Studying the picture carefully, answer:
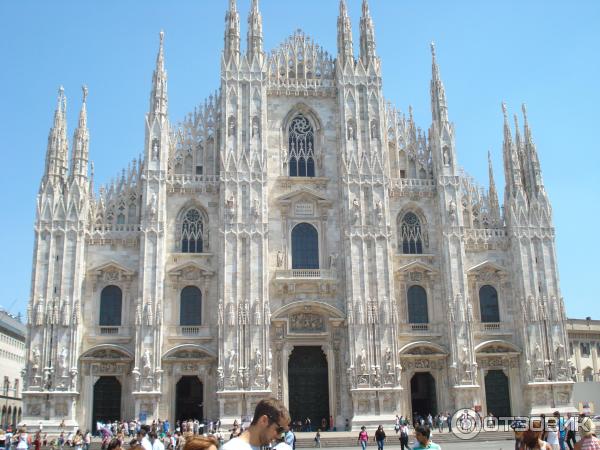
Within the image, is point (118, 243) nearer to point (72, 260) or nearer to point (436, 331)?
point (72, 260)

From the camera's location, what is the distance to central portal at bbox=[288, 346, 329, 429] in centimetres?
3788

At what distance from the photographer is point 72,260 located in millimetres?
Answer: 37125

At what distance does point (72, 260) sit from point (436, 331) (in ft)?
63.3

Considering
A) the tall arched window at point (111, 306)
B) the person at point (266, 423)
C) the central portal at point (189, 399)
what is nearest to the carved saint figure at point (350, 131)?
the tall arched window at point (111, 306)

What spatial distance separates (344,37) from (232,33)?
6.49 m

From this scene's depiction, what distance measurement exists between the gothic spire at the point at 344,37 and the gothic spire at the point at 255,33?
4.62m

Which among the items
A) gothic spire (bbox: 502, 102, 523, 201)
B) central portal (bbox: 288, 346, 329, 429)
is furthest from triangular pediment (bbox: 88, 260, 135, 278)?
gothic spire (bbox: 502, 102, 523, 201)

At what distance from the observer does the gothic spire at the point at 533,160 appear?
4138 centimetres

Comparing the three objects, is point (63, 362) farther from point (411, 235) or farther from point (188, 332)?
point (411, 235)

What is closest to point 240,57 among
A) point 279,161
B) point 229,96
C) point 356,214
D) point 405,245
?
point 229,96

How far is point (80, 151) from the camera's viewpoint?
128 ft

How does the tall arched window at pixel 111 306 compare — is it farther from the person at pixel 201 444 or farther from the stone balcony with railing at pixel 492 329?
the person at pixel 201 444

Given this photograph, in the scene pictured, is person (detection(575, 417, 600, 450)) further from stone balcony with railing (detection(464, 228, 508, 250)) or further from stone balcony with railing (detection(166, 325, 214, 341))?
stone balcony with railing (detection(464, 228, 508, 250))

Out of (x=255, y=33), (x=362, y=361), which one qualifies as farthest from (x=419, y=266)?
(x=255, y=33)
